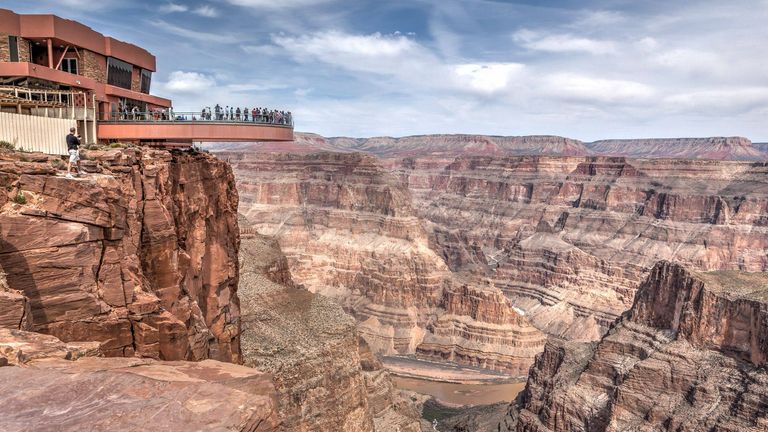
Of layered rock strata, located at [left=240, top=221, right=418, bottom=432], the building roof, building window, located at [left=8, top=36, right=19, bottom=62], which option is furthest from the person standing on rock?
layered rock strata, located at [left=240, top=221, right=418, bottom=432]

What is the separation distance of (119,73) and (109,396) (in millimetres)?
27605

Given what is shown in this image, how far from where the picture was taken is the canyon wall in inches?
3814

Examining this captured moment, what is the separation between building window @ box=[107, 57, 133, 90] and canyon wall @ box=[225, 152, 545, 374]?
232ft

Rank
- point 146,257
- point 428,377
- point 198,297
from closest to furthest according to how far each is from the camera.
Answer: point 146,257 < point 198,297 < point 428,377

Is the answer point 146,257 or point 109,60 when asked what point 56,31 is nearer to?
point 109,60

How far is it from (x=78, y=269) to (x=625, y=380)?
1851 inches

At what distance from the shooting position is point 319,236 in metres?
134

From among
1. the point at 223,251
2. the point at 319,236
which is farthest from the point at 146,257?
the point at 319,236

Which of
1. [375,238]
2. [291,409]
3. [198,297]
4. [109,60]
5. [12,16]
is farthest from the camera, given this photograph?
[375,238]

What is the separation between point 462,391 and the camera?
267ft

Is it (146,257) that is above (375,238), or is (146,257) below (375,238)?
above

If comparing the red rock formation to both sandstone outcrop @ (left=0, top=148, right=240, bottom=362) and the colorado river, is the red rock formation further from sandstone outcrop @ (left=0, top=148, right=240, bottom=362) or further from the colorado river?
sandstone outcrop @ (left=0, top=148, right=240, bottom=362)

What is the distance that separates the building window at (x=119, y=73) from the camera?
32.3 meters

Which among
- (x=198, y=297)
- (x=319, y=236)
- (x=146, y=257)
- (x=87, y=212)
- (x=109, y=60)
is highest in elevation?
(x=109, y=60)
